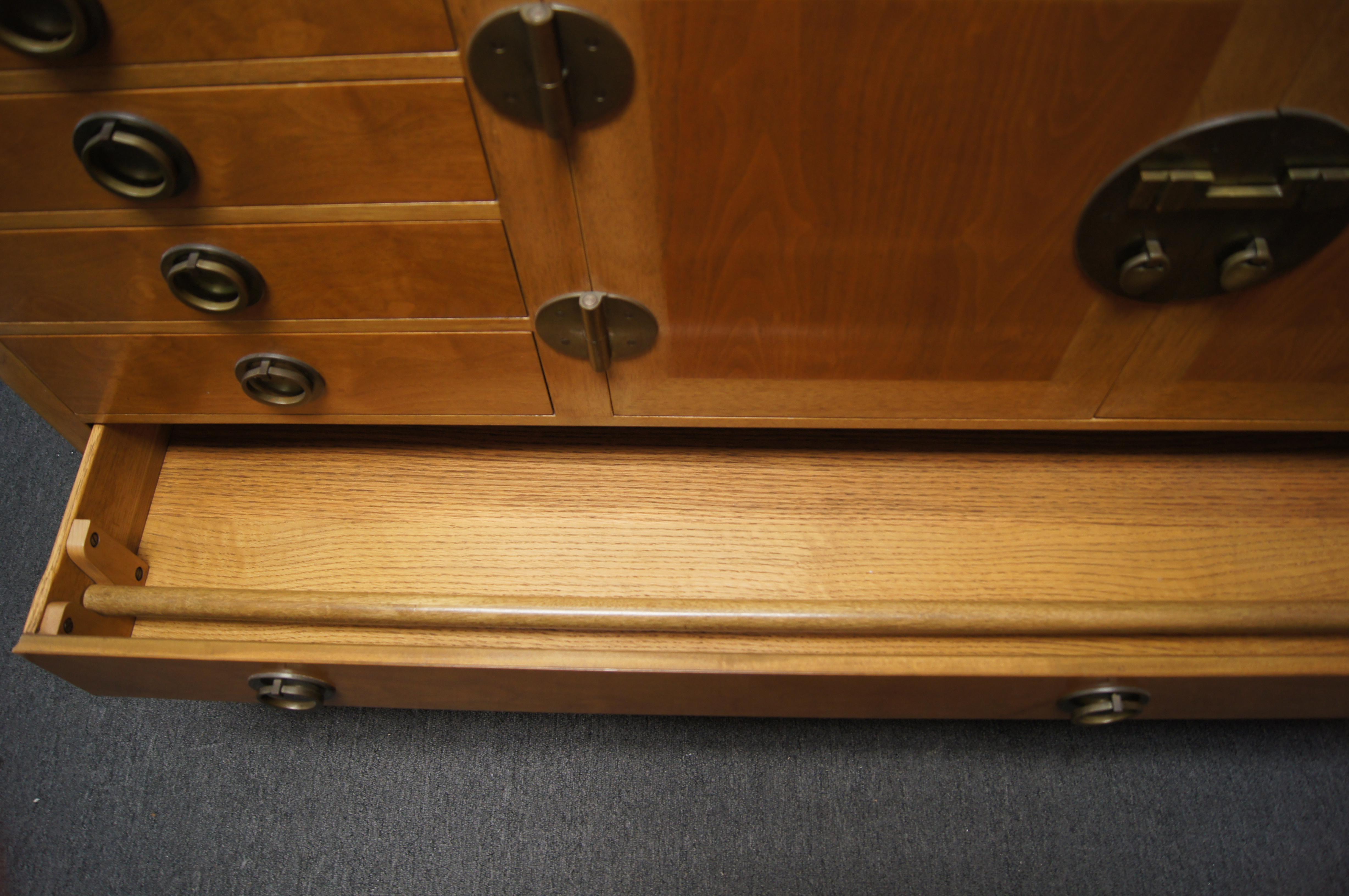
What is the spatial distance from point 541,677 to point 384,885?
377 mm

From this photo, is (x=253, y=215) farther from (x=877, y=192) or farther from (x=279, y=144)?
(x=877, y=192)

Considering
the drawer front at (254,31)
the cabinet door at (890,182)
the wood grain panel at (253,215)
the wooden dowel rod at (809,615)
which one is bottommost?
the wooden dowel rod at (809,615)

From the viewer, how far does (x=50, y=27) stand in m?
0.45

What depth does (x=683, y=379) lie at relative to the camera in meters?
0.65

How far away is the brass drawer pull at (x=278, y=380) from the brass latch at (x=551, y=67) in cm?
32

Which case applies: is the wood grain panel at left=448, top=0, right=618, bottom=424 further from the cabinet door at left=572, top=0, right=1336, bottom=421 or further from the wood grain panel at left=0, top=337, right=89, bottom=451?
the wood grain panel at left=0, top=337, right=89, bottom=451

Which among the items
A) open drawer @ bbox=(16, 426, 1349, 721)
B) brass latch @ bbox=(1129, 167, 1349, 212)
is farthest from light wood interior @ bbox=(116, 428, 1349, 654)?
brass latch @ bbox=(1129, 167, 1349, 212)

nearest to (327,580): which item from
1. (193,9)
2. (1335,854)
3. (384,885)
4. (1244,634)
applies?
(384,885)

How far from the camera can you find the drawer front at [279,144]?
0.47m

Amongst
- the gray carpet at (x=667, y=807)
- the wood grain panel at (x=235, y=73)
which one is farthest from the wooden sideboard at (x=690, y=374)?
the gray carpet at (x=667, y=807)

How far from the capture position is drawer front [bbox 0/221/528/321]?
550 millimetres

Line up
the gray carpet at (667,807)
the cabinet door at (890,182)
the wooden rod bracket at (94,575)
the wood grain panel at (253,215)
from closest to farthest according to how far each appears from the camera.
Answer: the cabinet door at (890,182) → the wood grain panel at (253,215) → the wooden rod bracket at (94,575) → the gray carpet at (667,807)

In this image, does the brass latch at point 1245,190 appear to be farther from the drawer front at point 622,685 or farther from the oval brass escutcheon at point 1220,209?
the drawer front at point 622,685

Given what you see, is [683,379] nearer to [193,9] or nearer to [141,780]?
[193,9]
